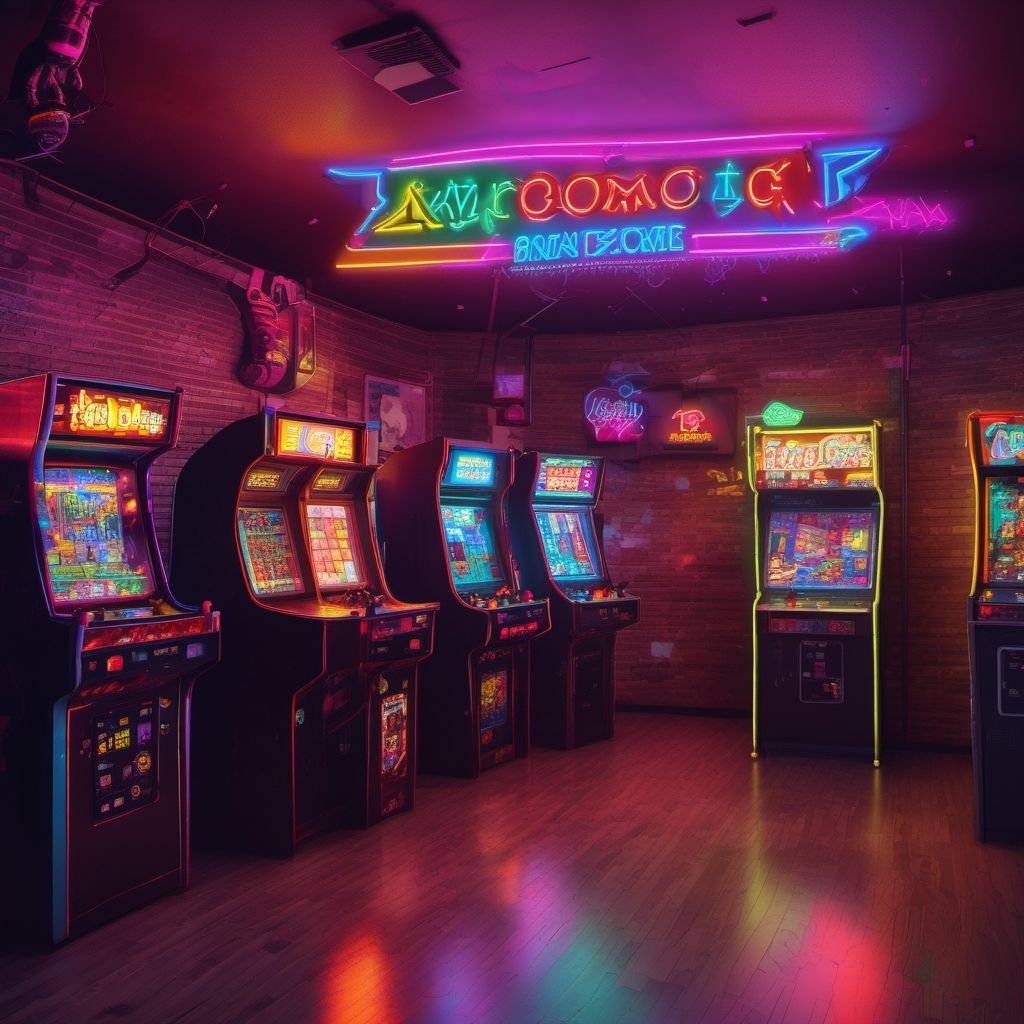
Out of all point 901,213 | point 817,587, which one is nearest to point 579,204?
point 901,213

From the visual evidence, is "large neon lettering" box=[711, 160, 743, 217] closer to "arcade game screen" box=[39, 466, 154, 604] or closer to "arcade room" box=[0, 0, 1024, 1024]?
"arcade room" box=[0, 0, 1024, 1024]

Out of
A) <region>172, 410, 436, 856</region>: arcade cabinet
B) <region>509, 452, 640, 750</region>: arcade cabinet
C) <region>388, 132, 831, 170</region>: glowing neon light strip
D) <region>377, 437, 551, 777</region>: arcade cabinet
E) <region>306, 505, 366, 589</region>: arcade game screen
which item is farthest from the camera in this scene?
<region>509, 452, 640, 750</region>: arcade cabinet

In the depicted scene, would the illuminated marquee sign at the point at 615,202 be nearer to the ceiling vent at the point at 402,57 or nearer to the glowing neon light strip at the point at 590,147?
the glowing neon light strip at the point at 590,147

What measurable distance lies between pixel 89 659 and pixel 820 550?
489cm

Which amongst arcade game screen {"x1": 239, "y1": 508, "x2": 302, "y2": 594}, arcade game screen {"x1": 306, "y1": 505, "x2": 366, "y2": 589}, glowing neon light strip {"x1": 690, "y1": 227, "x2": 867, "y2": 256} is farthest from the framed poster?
glowing neon light strip {"x1": 690, "y1": 227, "x2": 867, "y2": 256}

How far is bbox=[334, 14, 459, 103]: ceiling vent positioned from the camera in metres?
3.56

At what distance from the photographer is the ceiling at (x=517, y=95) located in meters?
3.48

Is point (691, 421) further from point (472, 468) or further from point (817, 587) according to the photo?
point (472, 468)

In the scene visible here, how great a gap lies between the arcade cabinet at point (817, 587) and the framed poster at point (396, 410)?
272 cm

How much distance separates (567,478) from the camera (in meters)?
6.80

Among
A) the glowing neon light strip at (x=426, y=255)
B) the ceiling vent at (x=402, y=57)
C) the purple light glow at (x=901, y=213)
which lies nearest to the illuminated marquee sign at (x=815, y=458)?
the purple light glow at (x=901, y=213)

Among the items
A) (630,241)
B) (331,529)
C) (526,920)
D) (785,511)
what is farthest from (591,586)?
(526,920)

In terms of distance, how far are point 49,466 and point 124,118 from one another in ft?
5.51

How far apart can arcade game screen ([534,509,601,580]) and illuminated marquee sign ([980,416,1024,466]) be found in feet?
9.39
